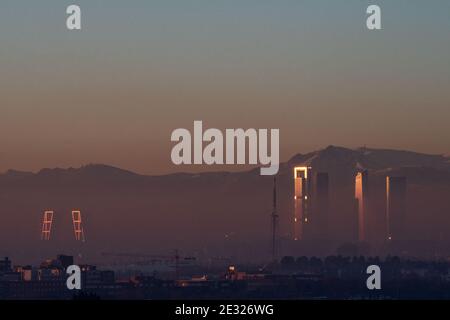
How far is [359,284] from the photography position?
152750mm

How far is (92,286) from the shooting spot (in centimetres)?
15975
